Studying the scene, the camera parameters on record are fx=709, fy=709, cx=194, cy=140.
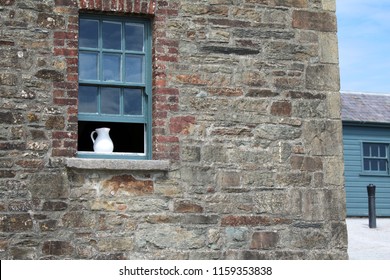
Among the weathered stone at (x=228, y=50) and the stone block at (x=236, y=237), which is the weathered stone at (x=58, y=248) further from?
the weathered stone at (x=228, y=50)

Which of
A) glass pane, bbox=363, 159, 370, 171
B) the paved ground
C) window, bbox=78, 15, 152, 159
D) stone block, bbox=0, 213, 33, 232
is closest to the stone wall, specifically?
stone block, bbox=0, 213, 33, 232

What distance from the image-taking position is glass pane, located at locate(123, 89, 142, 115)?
26.3 feet

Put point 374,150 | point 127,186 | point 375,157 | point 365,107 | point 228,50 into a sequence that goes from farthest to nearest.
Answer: point 365,107, point 374,150, point 375,157, point 228,50, point 127,186

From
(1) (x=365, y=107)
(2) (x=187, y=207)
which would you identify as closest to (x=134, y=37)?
(2) (x=187, y=207)

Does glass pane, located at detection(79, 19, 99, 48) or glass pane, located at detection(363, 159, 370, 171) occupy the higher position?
glass pane, located at detection(79, 19, 99, 48)

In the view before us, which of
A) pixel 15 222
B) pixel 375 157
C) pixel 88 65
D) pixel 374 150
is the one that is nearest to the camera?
pixel 15 222

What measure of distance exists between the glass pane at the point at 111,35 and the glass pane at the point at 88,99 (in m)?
0.52

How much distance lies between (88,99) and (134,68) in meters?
0.65

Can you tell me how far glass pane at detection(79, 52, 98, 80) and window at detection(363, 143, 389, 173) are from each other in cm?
1467

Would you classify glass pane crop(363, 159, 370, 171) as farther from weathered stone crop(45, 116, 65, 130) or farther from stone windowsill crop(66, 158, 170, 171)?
weathered stone crop(45, 116, 65, 130)

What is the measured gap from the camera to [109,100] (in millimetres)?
7973

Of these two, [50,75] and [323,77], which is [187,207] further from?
[323,77]

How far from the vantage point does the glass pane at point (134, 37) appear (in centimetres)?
809

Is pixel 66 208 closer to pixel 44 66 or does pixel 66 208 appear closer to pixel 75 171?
pixel 75 171
